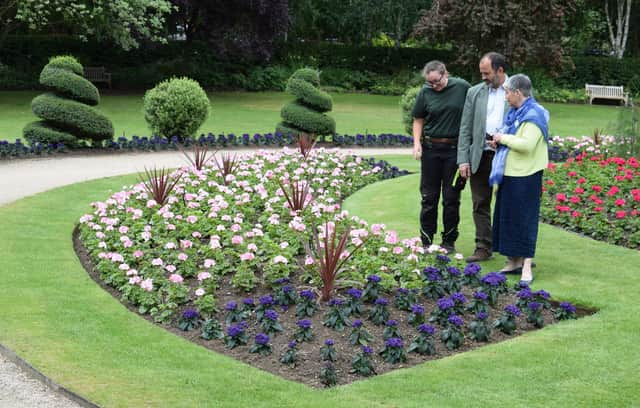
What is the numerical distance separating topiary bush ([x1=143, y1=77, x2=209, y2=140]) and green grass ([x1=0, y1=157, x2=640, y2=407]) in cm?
875

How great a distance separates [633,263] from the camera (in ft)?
25.5

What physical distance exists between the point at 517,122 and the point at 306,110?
1049cm

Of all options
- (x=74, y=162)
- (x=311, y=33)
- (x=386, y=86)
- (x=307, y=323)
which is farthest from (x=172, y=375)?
(x=311, y=33)

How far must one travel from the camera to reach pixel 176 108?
1636 cm

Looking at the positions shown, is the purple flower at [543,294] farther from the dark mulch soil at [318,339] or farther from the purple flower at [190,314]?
the purple flower at [190,314]

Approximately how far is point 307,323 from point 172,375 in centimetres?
98

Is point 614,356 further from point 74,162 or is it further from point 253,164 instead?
point 74,162

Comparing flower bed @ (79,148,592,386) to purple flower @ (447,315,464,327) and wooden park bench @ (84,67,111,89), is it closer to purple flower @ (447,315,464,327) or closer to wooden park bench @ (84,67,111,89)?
purple flower @ (447,315,464,327)

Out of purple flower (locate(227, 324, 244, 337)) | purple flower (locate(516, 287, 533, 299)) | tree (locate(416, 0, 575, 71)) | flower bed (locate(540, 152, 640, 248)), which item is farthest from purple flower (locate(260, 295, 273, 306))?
tree (locate(416, 0, 575, 71))

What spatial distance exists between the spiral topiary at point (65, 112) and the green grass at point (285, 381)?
7.95 meters

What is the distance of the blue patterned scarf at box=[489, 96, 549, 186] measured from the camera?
6.82 metres

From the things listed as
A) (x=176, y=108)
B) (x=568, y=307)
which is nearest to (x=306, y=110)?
(x=176, y=108)

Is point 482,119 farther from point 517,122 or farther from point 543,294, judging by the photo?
point 543,294

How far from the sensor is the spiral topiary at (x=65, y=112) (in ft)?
50.5
